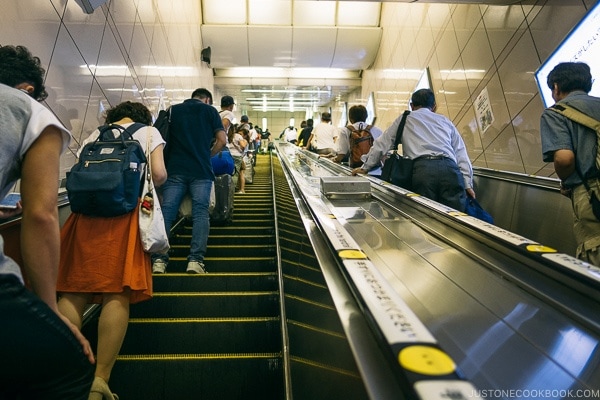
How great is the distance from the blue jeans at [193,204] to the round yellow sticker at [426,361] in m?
2.30

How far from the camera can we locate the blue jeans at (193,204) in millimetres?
2811

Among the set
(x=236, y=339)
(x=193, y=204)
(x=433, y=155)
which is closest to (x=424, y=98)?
(x=433, y=155)

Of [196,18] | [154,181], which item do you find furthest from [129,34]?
Answer: [196,18]

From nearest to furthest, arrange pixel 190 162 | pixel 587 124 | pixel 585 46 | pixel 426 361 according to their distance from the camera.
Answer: pixel 426 361
pixel 587 124
pixel 190 162
pixel 585 46

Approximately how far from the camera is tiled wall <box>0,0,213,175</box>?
2.84 meters

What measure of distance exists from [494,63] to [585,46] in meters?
1.77

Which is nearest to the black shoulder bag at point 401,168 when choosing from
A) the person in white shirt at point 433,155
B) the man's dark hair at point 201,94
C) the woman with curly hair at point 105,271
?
the person in white shirt at point 433,155

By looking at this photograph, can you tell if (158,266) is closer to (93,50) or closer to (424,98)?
(424,98)

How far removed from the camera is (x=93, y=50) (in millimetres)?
3918

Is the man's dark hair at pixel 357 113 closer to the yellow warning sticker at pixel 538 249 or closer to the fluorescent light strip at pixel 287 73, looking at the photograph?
the yellow warning sticker at pixel 538 249

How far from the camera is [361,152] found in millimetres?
4973

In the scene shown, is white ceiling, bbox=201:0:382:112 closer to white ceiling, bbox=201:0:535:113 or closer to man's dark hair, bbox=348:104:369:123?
white ceiling, bbox=201:0:535:113

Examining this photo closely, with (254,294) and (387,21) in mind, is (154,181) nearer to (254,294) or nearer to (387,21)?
(254,294)

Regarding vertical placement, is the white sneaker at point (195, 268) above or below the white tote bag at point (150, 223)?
below
